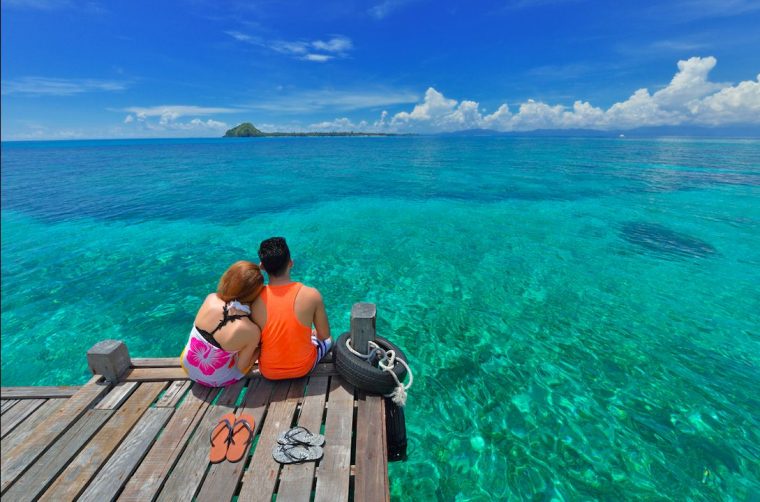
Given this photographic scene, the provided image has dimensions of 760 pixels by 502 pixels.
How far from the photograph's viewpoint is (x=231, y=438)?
3.60 meters

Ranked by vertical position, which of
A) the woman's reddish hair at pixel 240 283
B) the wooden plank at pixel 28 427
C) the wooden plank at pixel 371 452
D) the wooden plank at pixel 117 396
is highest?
the woman's reddish hair at pixel 240 283

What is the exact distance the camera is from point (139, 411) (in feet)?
13.1

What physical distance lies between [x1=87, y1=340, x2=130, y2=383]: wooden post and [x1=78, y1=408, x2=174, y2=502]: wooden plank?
88 cm

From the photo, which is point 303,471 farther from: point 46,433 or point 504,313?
point 504,313

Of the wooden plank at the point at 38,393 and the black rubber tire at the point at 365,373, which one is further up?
the black rubber tire at the point at 365,373

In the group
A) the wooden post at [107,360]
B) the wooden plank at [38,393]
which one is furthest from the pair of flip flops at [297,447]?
the wooden plank at [38,393]

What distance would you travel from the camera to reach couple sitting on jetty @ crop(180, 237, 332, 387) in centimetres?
382

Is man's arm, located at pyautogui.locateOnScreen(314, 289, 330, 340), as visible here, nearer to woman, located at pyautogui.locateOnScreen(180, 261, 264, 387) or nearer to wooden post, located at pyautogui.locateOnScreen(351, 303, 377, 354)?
wooden post, located at pyautogui.locateOnScreen(351, 303, 377, 354)

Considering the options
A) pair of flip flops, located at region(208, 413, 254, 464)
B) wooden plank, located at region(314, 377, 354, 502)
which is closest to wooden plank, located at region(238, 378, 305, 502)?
pair of flip flops, located at region(208, 413, 254, 464)

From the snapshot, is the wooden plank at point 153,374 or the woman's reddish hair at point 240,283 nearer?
the woman's reddish hair at point 240,283

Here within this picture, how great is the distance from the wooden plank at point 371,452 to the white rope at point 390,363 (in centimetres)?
A: 22

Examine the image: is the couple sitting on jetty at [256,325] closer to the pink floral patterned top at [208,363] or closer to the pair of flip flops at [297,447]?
the pink floral patterned top at [208,363]

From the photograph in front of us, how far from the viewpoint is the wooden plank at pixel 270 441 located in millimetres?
3189

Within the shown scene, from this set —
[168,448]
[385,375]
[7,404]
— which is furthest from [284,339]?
[7,404]
